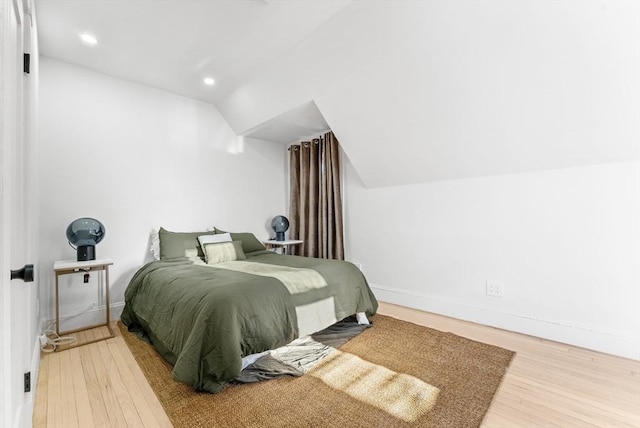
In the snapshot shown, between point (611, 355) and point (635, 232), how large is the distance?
92 centimetres

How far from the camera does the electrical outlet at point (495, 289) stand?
8.80 feet

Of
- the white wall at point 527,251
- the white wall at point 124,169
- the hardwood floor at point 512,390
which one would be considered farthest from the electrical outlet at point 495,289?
the white wall at point 124,169

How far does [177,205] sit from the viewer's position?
11.5 ft

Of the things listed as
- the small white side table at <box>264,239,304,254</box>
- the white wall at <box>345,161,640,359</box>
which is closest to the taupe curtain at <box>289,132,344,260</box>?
the small white side table at <box>264,239,304,254</box>

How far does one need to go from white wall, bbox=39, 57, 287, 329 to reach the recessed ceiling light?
0.52 m

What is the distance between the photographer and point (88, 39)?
248 cm

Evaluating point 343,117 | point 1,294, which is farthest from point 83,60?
point 1,294

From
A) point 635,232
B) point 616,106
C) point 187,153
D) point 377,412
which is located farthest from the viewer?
point 187,153

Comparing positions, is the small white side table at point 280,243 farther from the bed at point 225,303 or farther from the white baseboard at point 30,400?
the white baseboard at point 30,400

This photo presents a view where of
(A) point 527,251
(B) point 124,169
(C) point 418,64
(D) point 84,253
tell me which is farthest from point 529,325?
(B) point 124,169

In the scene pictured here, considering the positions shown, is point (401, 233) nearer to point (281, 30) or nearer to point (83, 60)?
point (281, 30)

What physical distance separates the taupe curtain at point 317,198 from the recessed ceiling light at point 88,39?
2.51m

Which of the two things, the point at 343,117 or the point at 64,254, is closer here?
the point at 64,254

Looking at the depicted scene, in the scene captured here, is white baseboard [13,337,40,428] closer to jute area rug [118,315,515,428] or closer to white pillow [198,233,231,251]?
jute area rug [118,315,515,428]
